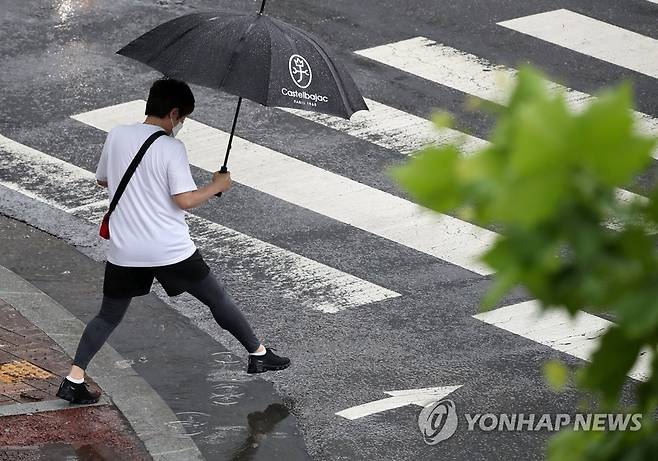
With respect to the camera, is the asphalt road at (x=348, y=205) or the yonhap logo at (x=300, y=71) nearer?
the yonhap logo at (x=300, y=71)

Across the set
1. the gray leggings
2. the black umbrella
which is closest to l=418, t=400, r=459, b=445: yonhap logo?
the gray leggings

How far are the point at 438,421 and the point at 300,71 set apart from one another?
2.15 metres

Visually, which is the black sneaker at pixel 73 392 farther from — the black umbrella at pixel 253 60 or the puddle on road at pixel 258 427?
the black umbrella at pixel 253 60

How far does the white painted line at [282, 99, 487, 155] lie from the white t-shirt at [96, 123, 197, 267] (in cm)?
399

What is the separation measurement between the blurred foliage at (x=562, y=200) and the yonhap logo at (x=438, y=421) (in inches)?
208

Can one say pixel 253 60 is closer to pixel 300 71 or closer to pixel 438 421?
pixel 300 71

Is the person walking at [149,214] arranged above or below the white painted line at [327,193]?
above

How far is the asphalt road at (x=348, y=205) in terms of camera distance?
24.6 feet

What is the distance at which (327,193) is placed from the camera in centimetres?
1002

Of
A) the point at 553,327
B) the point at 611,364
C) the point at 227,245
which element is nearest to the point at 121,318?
the point at 227,245

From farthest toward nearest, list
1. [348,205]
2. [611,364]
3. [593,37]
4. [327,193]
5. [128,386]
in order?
[593,37] < [327,193] < [348,205] < [128,386] < [611,364]

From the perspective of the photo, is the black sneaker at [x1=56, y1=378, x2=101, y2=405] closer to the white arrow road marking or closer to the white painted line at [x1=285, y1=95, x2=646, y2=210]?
the white arrow road marking

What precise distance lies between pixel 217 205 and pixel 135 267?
297cm

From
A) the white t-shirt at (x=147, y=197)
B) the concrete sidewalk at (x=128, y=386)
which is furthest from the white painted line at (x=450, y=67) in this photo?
the white t-shirt at (x=147, y=197)
